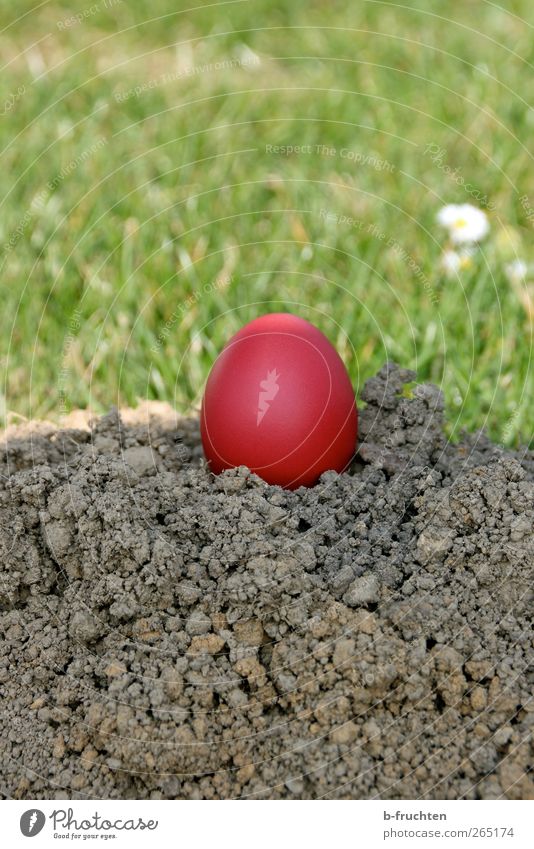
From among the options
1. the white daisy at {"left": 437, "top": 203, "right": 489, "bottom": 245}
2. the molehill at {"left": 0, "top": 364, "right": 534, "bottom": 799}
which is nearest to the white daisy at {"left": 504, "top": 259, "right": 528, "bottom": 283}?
the white daisy at {"left": 437, "top": 203, "right": 489, "bottom": 245}

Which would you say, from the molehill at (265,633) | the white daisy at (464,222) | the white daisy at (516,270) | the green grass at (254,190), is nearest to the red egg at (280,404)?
the molehill at (265,633)

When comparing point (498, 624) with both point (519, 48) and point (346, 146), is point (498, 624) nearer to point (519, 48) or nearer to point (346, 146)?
point (346, 146)

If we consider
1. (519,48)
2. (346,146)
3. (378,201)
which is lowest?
(378,201)

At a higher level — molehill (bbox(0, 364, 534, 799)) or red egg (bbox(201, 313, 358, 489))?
red egg (bbox(201, 313, 358, 489))

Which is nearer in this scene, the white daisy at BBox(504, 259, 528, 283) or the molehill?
the molehill

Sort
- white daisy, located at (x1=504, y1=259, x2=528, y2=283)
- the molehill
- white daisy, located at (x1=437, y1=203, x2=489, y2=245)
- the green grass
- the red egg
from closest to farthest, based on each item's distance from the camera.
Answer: the molehill, the red egg, the green grass, white daisy, located at (x1=504, y1=259, x2=528, y2=283), white daisy, located at (x1=437, y1=203, x2=489, y2=245)

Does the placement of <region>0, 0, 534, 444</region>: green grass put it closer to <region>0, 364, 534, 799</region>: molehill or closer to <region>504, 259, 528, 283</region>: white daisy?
<region>504, 259, 528, 283</region>: white daisy

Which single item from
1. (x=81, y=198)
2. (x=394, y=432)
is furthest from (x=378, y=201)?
(x=394, y=432)
